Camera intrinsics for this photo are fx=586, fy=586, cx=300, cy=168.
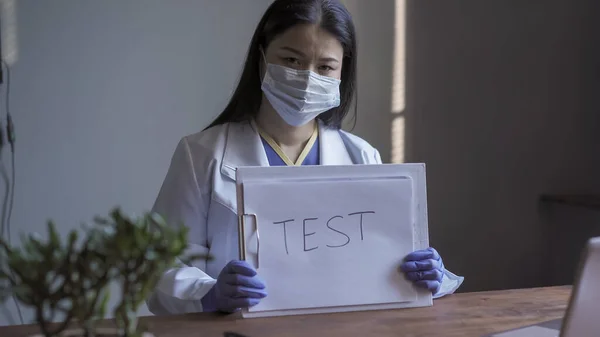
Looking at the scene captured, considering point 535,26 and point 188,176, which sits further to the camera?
point 535,26

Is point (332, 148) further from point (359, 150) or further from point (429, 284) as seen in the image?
point (429, 284)

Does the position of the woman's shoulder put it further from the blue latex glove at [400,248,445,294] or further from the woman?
the blue latex glove at [400,248,445,294]

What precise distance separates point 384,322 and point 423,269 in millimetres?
125

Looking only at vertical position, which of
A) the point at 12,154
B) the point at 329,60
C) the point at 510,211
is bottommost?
the point at 510,211

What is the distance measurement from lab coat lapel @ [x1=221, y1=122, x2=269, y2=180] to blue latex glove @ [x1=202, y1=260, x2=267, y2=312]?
0.32m

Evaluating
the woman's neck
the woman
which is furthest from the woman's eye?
the woman's neck

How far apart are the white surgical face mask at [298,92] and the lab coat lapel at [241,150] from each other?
8 centimetres

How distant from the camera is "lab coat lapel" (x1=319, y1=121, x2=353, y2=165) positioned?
1294 mm

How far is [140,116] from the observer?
7.22 feet

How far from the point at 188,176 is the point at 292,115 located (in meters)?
0.26

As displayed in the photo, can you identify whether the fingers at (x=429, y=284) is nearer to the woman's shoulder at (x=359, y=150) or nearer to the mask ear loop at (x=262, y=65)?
the woman's shoulder at (x=359, y=150)

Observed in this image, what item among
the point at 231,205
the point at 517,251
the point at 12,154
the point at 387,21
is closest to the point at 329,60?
the point at 231,205

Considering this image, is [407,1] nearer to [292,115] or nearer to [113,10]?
[113,10]

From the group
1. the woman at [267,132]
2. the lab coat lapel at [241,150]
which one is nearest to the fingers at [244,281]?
the woman at [267,132]
